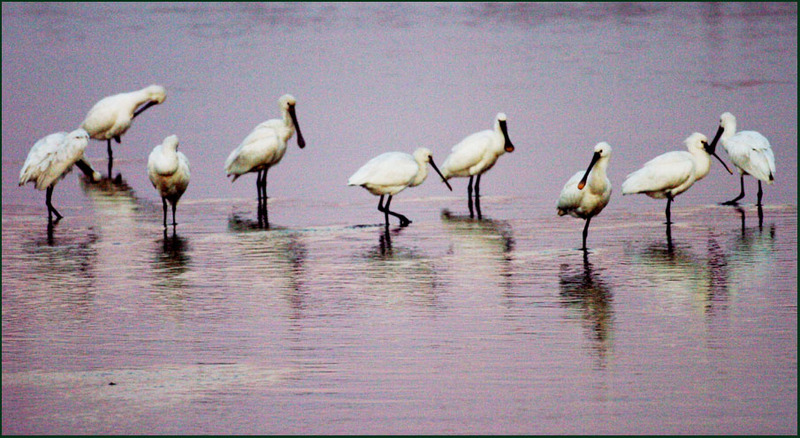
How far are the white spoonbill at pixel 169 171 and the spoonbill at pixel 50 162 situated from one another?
4.42 feet

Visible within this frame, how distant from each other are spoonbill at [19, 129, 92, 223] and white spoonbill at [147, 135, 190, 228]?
135cm

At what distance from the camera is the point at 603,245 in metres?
12.2

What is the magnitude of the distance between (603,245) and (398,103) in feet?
41.3

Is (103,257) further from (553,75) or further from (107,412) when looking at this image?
(553,75)

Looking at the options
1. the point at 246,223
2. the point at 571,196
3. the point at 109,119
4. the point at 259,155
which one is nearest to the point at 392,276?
the point at 571,196

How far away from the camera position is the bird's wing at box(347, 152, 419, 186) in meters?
13.8

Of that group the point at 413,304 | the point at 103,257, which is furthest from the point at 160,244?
the point at 413,304

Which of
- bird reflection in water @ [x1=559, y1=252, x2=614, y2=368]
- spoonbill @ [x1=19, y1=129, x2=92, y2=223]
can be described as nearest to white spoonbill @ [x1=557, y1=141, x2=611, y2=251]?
bird reflection in water @ [x1=559, y1=252, x2=614, y2=368]

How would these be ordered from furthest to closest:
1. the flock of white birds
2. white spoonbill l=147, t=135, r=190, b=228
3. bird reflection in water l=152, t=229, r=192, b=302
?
1. white spoonbill l=147, t=135, r=190, b=228
2. the flock of white birds
3. bird reflection in water l=152, t=229, r=192, b=302

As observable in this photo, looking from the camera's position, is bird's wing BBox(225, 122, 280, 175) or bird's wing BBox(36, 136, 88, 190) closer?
bird's wing BBox(36, 136, 88, 190)

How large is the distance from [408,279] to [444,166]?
4929 millimetres

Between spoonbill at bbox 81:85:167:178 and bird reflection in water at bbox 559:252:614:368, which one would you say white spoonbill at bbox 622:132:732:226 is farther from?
spoonbill at bbox 81:85:167:178

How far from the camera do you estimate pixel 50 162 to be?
573 inches

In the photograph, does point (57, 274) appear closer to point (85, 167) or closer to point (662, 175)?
point (85, 167)
